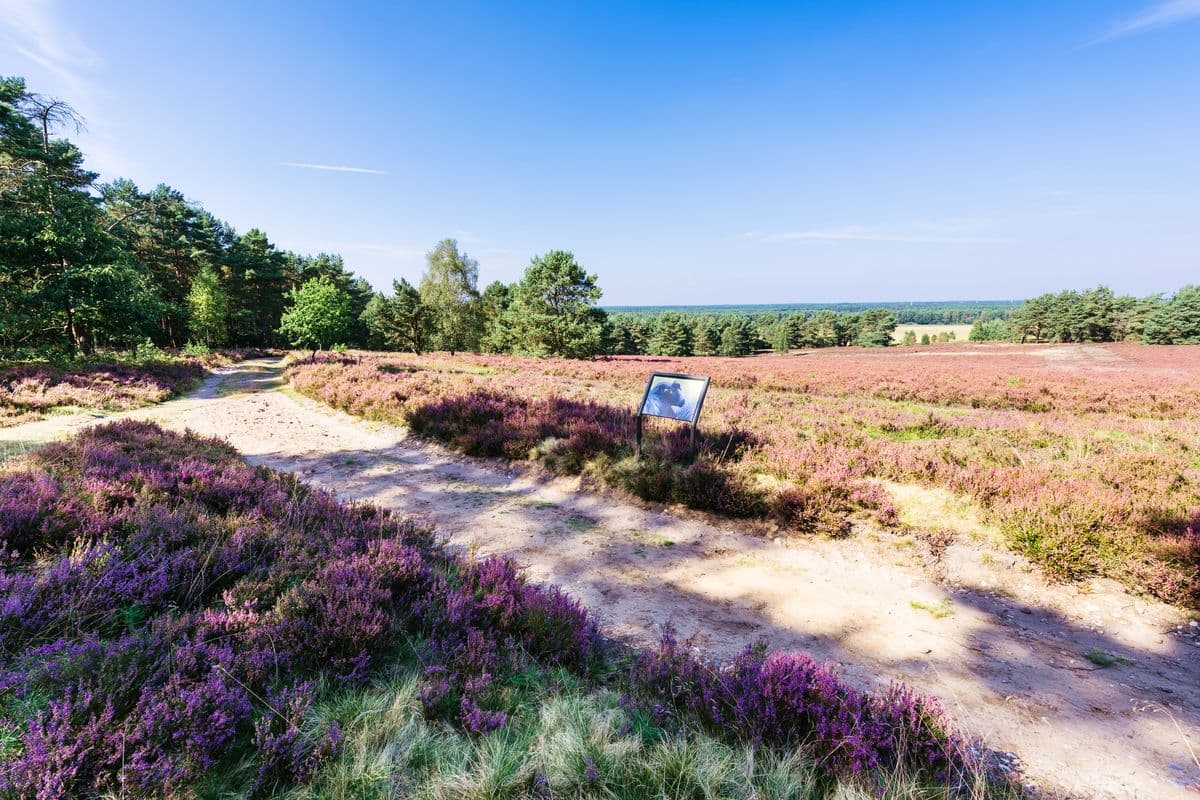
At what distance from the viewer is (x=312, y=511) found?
466cm

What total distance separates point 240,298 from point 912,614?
2372 inches

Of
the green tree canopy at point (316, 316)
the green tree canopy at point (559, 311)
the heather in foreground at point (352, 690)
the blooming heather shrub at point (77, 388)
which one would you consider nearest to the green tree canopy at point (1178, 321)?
the green tree canopy at point (559, 311)

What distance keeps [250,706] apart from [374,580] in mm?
1228

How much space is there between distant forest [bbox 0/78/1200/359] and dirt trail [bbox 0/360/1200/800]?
18967 millimetres

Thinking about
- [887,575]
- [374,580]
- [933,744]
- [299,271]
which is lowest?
[887,575]

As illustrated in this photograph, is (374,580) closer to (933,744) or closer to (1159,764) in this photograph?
(933,744)

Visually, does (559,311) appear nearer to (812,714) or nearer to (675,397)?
(675,397)

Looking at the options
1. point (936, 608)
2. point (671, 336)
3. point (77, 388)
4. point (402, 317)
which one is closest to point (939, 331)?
point (671, 336)

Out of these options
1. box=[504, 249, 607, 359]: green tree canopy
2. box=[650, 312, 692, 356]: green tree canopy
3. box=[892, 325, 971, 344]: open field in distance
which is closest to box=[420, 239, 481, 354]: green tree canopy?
box=[504, 249, 607, 359]: green tree canopy

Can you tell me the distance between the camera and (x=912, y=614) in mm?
4309

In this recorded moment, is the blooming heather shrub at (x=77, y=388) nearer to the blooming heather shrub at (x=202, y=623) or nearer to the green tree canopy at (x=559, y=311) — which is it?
the blooming heather shrub at (x=202, y=623)

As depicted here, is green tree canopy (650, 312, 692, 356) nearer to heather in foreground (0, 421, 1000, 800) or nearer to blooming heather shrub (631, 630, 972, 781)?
heather in foreground (0, 421, 1000, 800)

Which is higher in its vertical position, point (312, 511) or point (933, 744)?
point (312, 511)

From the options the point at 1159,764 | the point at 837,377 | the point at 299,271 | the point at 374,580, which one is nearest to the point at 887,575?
the point at 1159,764
